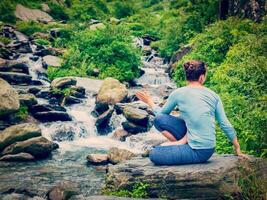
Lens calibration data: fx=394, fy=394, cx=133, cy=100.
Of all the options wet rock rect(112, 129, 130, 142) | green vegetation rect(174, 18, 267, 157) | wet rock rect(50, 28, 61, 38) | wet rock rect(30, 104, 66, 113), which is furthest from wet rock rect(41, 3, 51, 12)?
wet rock rect(112, 129, 130, 142)

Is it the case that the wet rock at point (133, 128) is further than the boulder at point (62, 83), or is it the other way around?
the boulder at point (62, 83)

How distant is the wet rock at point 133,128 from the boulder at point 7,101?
4.12 meters

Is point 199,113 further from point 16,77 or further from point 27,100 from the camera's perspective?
point 16,77

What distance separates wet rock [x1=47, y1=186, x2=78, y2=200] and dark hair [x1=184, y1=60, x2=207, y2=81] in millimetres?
4099

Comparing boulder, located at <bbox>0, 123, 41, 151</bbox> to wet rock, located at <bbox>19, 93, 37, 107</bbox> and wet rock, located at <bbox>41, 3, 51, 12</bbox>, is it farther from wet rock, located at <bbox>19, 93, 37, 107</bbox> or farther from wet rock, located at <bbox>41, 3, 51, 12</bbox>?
wet rock, located at <bbox>41, 3, 51, 12</bbox>

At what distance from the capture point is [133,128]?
1513 centimetres

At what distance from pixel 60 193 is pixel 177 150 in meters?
3.50

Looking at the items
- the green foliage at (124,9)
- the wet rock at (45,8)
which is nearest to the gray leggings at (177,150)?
the wet rock at (45,8)

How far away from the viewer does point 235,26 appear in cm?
1873

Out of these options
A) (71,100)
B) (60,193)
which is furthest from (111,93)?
(60,193)

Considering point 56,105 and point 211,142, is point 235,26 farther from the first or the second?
point 211,142

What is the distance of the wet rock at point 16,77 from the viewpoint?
795 inches

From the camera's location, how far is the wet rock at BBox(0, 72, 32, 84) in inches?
795

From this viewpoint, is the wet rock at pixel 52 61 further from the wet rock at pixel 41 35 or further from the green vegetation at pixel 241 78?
the green vegetation at pixel 241 78
